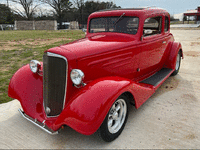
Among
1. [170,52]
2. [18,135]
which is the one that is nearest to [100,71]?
[18,135]

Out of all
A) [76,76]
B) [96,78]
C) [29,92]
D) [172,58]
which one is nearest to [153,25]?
[172,58]

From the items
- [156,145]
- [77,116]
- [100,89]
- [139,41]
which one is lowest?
[156,145]

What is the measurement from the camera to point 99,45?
255 cm

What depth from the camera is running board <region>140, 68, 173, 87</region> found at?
11.2 feet

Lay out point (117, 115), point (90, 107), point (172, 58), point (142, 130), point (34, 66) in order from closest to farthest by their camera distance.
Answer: point (90, 107) → point (117, 115) → point (142, 130) → point (34, 66) → point (172, 58)

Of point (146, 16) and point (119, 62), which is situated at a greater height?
point (146, 16)

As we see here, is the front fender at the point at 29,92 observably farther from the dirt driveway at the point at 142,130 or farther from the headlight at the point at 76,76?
the headlight at the point at 76,76

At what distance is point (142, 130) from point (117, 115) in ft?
1.57

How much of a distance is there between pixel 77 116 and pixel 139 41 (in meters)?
1.92

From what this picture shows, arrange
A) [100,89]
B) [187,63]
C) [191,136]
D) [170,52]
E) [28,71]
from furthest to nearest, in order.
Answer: [187,63], [170,52], [28,71], [191,136], [100,89]

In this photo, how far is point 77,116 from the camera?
188cm

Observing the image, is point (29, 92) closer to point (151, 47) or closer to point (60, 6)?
point (151, 47)

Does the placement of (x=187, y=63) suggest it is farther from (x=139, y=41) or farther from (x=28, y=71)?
(x=28, y=71)

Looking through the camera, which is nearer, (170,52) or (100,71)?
(100,71)
